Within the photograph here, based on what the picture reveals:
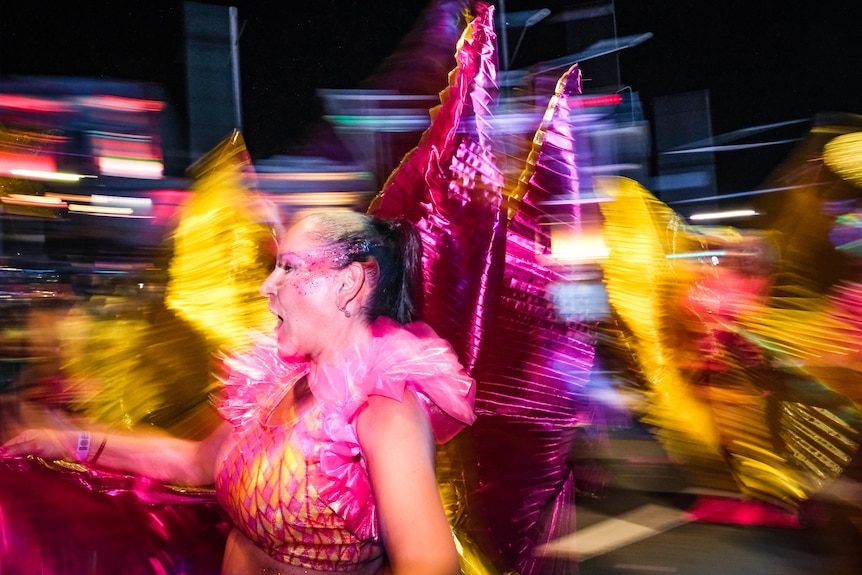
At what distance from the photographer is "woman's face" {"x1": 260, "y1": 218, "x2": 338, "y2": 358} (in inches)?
49.1

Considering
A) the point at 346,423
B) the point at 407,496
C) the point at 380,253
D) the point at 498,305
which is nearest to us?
the point at 407,496

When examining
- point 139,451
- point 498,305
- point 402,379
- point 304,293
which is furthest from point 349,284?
point 139,451

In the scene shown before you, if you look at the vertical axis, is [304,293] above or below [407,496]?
above

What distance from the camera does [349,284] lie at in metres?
1.25

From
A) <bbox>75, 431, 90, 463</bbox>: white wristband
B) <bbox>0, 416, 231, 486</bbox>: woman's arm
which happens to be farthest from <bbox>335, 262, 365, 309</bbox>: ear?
<bbox>75, 431, 90, 463</bbox>: white wristband

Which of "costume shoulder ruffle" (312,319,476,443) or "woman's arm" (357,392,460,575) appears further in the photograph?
"costume shoulder ruffle" (312,319,476,443)

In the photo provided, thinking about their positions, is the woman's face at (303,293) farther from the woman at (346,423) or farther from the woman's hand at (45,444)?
the woman's hand at (45,444)

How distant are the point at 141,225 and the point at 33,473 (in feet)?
2.43

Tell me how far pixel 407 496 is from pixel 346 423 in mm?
177

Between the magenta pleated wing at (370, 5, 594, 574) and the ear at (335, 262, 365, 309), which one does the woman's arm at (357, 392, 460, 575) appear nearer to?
the ear at (335, 262, 365, 309)

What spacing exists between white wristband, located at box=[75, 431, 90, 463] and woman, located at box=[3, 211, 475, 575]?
0.30 ft

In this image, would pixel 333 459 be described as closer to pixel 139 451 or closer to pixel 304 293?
pixel 304 293

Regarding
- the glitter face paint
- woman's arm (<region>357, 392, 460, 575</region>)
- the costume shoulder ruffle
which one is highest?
the glitter face paint

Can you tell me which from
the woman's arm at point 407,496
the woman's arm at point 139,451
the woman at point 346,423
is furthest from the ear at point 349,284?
the woman's arm at point 139,451
